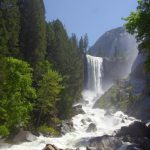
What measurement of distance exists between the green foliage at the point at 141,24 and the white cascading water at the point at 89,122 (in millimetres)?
18402

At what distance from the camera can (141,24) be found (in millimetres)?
26234

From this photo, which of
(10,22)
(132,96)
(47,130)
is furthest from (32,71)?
(132,96)

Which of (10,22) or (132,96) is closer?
(10,22)

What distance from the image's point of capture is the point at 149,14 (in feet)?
86.0

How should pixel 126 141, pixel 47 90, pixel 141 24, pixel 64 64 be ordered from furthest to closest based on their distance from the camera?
pixel 64 64, pixel 47 90, pixel 126 141, pixel 141 24

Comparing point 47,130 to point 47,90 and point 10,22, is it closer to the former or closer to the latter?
point 47,90

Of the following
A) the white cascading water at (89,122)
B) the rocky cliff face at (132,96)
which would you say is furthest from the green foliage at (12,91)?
the rocky cliff face at (132,96)

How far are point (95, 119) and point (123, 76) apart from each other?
54564 millimetres

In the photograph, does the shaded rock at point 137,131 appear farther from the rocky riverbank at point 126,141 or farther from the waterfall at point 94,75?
the waterfall at point 94,75

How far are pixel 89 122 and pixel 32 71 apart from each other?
1845cm

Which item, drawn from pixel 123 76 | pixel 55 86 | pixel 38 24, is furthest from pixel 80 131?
pixel 123 76

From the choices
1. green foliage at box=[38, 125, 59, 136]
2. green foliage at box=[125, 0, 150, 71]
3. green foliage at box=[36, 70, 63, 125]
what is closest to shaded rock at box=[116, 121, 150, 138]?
green foliage at box=[38, 125, 59, 136]

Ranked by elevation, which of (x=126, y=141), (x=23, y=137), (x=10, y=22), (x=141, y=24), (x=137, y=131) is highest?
(x=10, y=22)

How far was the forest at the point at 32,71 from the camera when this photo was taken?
37.4 m
